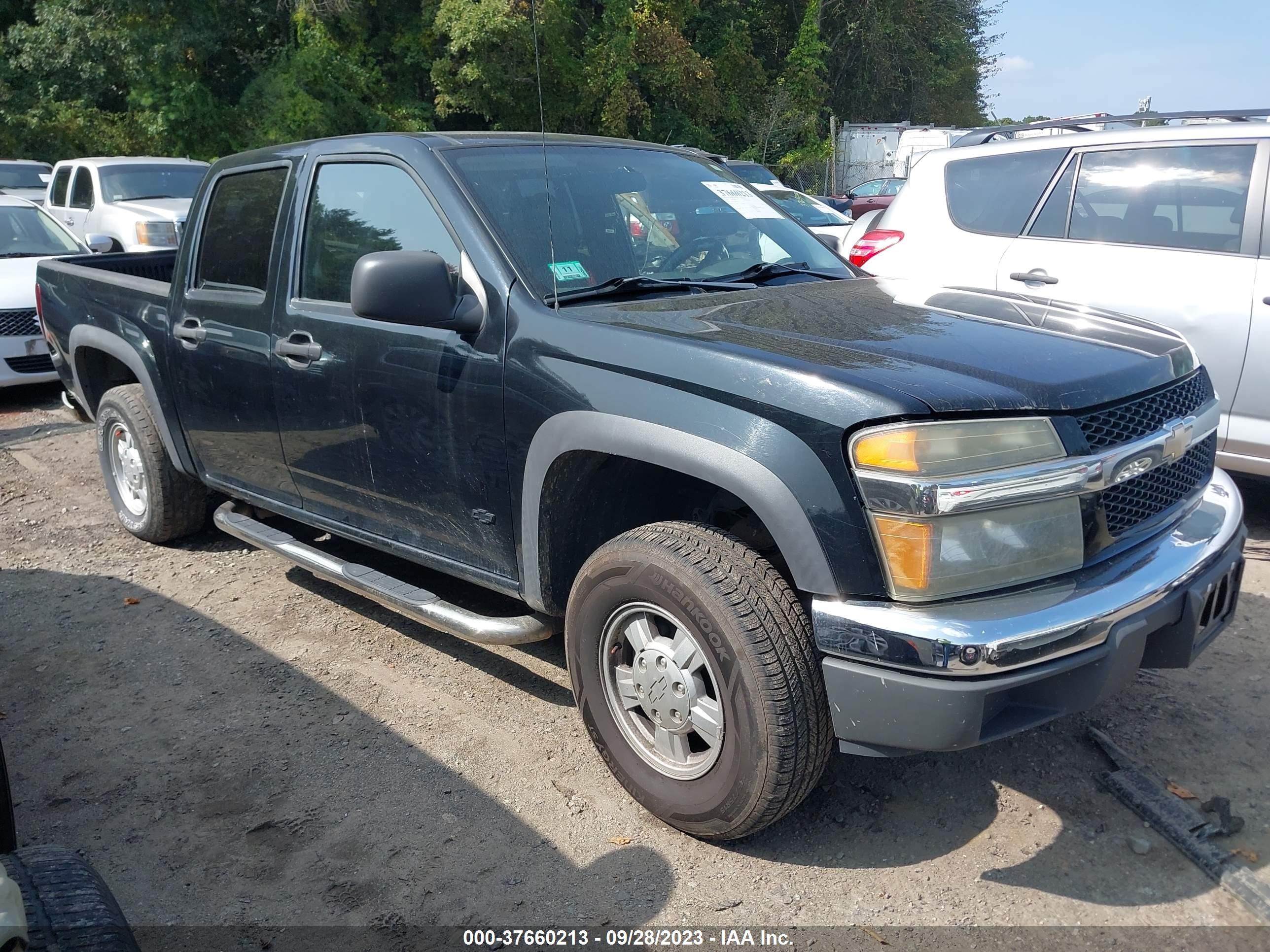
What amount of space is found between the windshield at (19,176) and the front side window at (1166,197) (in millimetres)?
16451

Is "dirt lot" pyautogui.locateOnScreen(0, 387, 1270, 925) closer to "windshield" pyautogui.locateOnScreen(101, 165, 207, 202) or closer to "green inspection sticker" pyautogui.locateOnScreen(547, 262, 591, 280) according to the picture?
"green inspection sticker" pyautogui.locateOnScreen(547, 262, 591, 280)

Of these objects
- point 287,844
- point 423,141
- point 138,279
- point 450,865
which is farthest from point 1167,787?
point 138,279

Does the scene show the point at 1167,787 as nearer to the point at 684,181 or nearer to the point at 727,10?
Answer: the point at 684,181

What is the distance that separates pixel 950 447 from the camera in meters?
2.33

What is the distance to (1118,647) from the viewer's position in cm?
243

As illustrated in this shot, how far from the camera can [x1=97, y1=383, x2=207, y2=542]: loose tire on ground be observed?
498cm

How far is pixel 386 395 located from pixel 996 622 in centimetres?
203

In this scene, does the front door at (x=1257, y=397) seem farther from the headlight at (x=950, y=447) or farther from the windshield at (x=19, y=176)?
the windshield at (x=19, y=176)

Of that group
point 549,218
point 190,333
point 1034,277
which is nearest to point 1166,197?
point 1034,277

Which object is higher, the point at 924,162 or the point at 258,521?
the point at 924,162

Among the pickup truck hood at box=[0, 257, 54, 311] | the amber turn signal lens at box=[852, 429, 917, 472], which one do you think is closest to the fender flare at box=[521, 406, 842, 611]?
the amber turn signal lens at box=[852, 429, 917, 472]

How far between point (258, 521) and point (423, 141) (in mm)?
1930

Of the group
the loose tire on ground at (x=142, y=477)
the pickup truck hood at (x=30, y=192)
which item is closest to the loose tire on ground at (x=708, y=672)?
the loose tire on ground at (x=142, y=477)

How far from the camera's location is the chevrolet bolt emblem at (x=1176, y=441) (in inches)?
105
